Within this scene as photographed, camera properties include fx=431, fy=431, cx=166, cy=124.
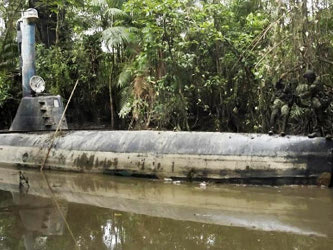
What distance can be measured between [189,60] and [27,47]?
215 inches

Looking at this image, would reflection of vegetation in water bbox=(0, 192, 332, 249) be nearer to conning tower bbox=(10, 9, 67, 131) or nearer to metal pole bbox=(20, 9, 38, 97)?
conning tower bbox=(10, 9, 67, 131)

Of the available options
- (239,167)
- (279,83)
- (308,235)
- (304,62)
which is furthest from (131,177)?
(308,235)

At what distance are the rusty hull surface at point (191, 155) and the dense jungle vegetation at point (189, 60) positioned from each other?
2386 millimetres

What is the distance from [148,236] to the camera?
5.89m

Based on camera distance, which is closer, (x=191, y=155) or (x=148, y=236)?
(x=148, y=236)

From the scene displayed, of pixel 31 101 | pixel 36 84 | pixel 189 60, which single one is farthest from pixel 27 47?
pixel 189 60

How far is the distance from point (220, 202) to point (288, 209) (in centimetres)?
126

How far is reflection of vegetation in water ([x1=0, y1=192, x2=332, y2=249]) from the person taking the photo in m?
5.41

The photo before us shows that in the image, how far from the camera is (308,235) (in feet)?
18.7

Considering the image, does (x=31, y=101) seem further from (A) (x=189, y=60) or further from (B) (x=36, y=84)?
(A) (x=189, y=60)

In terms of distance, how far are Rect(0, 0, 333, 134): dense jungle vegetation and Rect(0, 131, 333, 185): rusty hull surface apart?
2386 mm

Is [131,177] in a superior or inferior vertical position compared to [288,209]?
inferior

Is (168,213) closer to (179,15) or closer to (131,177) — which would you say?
(131,177)

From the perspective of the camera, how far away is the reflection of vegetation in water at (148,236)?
541 cm
